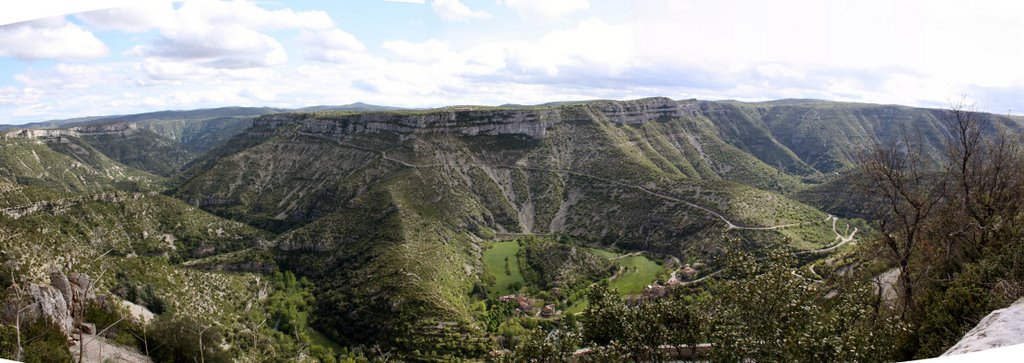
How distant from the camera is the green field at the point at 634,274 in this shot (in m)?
62.2

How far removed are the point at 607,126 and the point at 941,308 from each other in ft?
350

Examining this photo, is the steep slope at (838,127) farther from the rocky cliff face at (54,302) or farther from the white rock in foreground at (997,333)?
the rocky cliff face at (54,302)

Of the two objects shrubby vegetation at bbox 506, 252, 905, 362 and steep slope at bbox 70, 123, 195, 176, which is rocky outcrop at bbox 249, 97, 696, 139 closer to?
steep slope at bbox 70, 123, 195, 176

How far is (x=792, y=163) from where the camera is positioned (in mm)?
159250

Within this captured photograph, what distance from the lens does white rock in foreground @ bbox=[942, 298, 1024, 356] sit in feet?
33.2

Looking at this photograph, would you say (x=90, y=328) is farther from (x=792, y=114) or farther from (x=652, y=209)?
(x=792, y=114)

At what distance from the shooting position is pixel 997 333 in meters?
10.5

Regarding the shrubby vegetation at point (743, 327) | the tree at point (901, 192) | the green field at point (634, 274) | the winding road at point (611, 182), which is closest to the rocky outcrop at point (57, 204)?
the winding road at point (611, 182)

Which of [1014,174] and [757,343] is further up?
[1014,174]

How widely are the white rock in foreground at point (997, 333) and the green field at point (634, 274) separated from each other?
48.5 m

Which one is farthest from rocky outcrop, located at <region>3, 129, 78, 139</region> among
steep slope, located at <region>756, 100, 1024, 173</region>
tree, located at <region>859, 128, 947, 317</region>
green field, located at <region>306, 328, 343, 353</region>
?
steep slope, located at <region>756, 100, 1024, 173</region>

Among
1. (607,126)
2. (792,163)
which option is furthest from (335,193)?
(792,163)

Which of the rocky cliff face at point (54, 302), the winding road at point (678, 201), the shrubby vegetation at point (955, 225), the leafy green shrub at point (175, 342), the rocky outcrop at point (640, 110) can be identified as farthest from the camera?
the rocky outcrop at point (640, 110)

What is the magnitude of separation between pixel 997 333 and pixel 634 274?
58.3m
